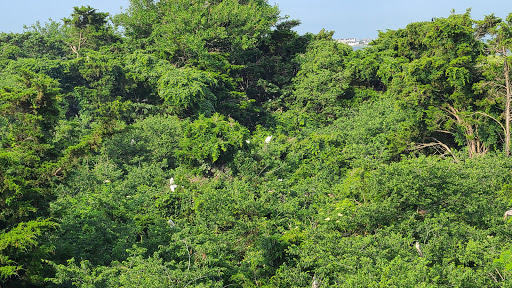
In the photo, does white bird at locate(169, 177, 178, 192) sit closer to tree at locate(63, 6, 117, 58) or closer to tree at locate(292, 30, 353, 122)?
tree at locate(292, 30, 353, 122)

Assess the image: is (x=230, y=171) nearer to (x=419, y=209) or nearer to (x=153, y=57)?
(x=419, y=209)

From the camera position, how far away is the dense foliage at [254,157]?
1090cm

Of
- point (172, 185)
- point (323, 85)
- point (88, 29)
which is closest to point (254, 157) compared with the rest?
point (172, 185)

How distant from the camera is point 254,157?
21297 millimetres

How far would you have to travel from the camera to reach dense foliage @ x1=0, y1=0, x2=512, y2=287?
1090 centimetres

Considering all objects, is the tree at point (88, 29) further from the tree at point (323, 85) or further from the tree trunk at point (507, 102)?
the tree trunk at point (507, 102)

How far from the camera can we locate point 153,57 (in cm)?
2920

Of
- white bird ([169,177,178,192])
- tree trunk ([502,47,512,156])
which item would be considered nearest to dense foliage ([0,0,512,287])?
tree trunk ([502,47,512,156])

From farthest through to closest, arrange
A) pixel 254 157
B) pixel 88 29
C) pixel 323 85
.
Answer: pixel 88 29
pixel 323 85
pixel 254 157

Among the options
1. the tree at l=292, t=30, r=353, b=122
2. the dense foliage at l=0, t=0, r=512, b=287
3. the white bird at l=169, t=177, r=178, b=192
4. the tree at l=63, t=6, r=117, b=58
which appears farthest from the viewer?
the tree at l=63, t=6, r=117, b=58

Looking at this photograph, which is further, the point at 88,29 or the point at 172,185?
the point at 88,29

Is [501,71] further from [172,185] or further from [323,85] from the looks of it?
[172,185]

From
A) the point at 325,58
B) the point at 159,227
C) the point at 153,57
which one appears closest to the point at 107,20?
the point at 153,57

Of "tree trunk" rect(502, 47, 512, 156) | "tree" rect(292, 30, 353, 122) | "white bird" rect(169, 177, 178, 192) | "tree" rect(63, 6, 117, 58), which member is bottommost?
"white bird" rect(169, 177, 178, 192)
